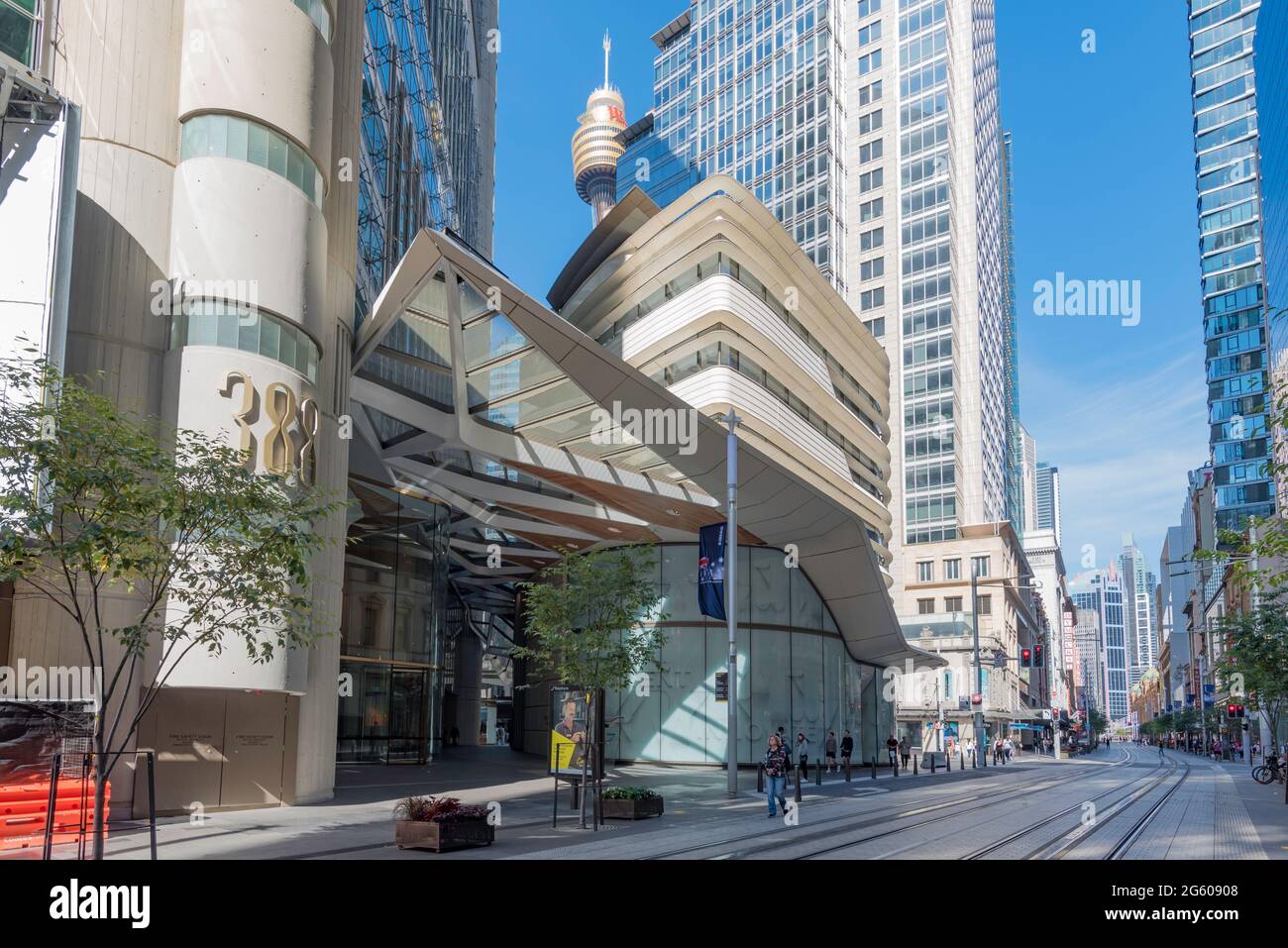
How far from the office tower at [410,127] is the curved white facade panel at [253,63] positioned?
12.5ft

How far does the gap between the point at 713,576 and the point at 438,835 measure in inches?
636

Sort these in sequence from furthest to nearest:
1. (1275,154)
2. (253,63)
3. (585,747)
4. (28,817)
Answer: (1275,154)
(253,63)
(585,747)
(28,817)

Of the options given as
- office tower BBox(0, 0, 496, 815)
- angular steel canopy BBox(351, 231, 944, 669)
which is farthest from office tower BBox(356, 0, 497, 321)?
office tower BBox(0, 0, 496, 815)

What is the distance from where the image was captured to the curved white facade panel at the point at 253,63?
888 inches

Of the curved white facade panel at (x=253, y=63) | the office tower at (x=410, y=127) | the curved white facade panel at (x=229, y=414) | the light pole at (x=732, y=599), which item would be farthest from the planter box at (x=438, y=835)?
the office tower at (x=410, y=127)

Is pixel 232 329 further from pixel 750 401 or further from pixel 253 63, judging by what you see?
pixel 750 401

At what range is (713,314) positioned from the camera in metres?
45.3

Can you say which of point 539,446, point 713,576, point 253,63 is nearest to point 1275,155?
point 539,446

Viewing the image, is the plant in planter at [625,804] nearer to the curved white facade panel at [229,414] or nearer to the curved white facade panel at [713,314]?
the curved white facade panel at [229,414]

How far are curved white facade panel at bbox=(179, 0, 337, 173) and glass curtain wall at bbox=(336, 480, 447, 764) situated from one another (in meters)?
16.4

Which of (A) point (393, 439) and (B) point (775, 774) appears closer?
(B) point (775, 774)
